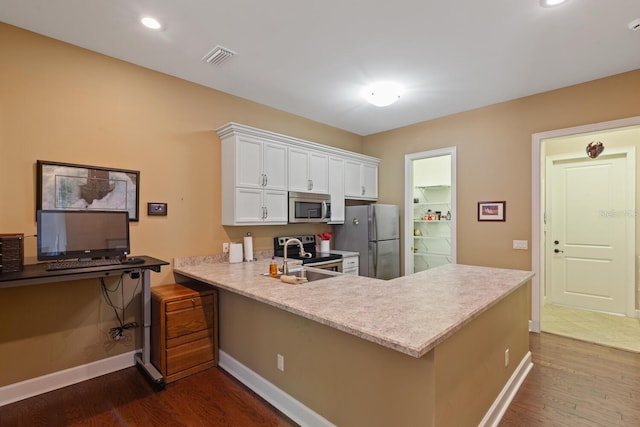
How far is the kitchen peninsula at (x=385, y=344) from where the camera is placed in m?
1.50

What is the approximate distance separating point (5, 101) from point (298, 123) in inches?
120

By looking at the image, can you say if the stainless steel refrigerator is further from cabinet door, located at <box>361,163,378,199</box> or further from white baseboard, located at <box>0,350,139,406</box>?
white baseboard, located at <box>0,350,139,406</box>

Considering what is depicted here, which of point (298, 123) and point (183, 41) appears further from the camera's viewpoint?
point (298, 123)

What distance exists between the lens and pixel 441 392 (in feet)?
4.92

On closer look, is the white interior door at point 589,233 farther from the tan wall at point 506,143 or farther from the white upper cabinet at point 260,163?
the white upper cabinet at point 260,163

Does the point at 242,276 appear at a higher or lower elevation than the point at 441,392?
higher

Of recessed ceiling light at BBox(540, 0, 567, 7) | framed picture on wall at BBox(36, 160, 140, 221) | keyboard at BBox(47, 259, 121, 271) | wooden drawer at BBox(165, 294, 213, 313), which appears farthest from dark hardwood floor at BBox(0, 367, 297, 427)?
recessed ceiling light at BBox(540, 0, 567, 7)

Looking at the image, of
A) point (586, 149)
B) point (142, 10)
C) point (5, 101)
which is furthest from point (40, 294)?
point (586, 149)

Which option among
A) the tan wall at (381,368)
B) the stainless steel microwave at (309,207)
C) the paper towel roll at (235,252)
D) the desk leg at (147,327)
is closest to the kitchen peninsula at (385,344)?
the tan wall at (381,368)

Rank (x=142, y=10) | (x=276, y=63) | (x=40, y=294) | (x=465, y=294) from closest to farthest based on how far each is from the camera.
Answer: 1. (x=465, y=294)
2. (x=142, y=10)
3. (x=40, y=294)
4. (x=276, y=63)

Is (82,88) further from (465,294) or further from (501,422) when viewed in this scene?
(501,422)

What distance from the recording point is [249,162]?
138 inches

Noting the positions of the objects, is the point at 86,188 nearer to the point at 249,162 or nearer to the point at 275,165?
the point at 249,162

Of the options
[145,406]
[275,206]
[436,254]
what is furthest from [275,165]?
[436,254]
